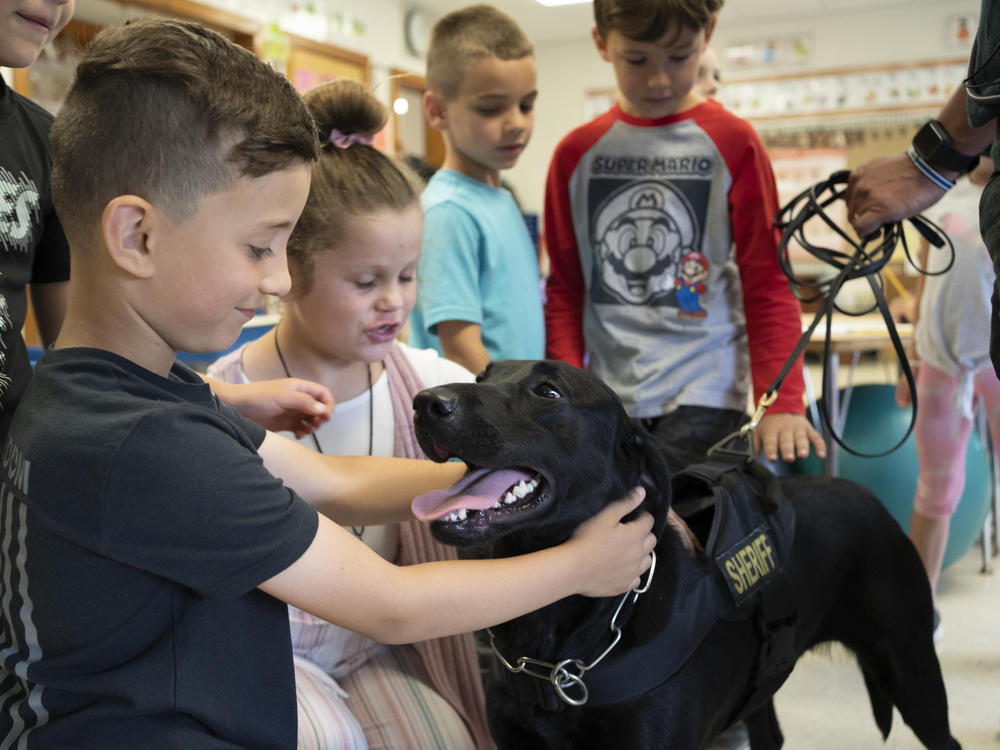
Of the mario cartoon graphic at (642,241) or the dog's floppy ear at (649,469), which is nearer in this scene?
the dog's floppy ear at (649,469)

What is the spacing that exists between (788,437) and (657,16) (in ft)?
3.00

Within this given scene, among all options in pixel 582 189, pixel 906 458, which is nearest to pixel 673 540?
pixel 582 189

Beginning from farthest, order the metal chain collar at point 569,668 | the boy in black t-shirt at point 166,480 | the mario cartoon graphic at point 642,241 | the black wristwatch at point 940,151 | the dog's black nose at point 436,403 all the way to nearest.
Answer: the mario cartoon graphic at point 642,241
the black wristwatch at point 940,151
the metal chain collar at point 569,668
the dog's black nose at point 436,403
the boy in black t-shirt at point 166,480

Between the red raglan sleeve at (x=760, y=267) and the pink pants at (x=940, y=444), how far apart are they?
1065 mm

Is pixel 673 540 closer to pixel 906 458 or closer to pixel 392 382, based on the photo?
pixel 392 382

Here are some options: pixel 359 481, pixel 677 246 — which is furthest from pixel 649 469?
pixel 677 246

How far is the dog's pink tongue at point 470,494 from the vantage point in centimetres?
110

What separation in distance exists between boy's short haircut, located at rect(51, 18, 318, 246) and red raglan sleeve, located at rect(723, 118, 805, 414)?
128 centimetres

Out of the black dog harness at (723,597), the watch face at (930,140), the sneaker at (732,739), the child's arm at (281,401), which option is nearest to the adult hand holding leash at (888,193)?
the watch face at (930,140)

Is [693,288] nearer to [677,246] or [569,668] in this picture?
[677,246]

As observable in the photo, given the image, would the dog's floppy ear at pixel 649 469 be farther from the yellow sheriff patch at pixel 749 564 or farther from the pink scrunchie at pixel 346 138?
the pink scrunchie at pixel 346 138

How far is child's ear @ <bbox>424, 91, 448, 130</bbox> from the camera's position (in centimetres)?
221

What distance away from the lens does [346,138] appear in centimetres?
157

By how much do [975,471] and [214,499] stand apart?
302 centimetres
